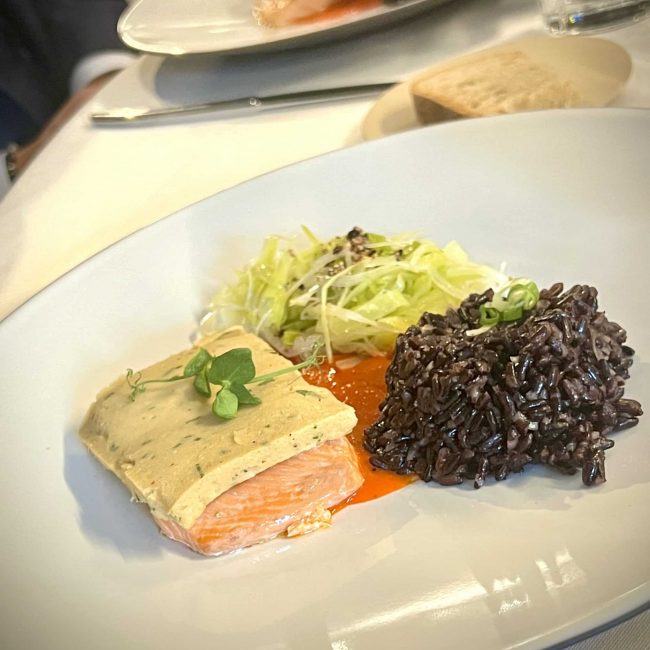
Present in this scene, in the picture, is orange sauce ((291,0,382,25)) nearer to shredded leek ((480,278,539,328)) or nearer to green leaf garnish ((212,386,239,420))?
shredded leek ((480,278,539,328))

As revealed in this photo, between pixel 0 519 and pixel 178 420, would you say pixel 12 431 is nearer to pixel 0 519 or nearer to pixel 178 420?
pixel 0 519

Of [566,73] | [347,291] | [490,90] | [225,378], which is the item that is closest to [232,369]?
[225,378]

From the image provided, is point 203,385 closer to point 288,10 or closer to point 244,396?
point 244,396

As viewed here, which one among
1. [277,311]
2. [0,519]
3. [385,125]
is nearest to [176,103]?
[385,125]

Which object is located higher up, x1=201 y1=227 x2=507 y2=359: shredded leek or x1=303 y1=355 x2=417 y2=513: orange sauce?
x1=201 y1=227 x2=507 y2=359: shredded leek

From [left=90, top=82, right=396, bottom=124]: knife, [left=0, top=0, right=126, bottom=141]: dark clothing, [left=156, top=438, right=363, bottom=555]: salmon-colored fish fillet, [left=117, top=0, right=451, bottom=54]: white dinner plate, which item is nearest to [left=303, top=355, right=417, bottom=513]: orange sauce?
[left=156, top=438, right=363, bottom=555]: salmon-colored fish fillet

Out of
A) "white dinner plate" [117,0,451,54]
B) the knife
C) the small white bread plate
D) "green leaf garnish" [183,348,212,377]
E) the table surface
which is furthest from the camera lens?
"white dinner plate" [117,0,451,54]
